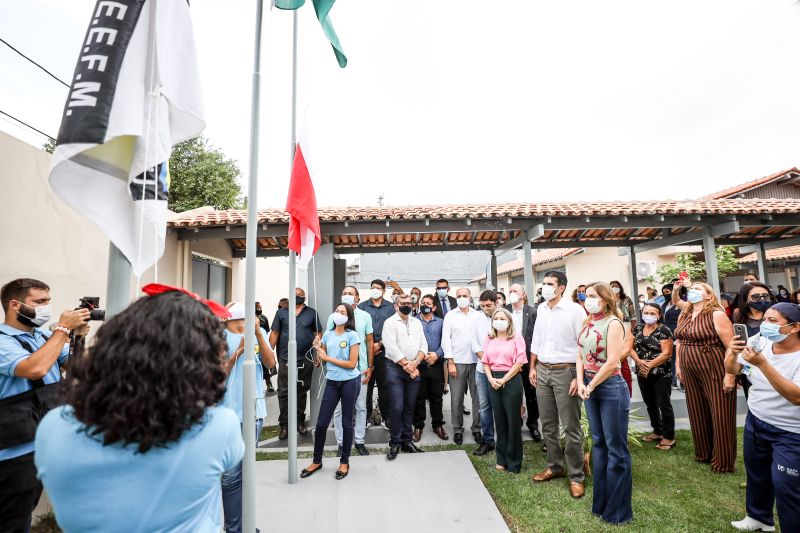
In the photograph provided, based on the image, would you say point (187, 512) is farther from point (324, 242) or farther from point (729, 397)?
point (324, 242)

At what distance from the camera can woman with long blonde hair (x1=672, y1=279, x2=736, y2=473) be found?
13.6 ft

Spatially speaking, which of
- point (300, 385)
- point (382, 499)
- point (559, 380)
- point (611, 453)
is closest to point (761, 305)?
point (559, 380)

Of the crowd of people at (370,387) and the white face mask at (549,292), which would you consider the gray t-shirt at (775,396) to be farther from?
the white face mask at (549,292)

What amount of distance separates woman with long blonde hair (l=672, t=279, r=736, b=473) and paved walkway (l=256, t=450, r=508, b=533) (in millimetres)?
2658

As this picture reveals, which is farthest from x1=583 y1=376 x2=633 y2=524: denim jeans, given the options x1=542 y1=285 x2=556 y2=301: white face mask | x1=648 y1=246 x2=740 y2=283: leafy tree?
x1=648 y1=246 x2=740 y2=283: leafy tree

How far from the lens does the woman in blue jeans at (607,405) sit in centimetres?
329

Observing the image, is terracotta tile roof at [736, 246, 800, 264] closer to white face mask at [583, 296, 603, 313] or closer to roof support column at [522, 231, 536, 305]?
roof support column at [522, 231, 536, 305]

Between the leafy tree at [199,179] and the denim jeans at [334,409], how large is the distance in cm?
1497

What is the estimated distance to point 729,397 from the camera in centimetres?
411

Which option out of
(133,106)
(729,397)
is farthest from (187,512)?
(729,397)

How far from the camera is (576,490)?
3.77m

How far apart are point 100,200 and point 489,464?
4.58 metres

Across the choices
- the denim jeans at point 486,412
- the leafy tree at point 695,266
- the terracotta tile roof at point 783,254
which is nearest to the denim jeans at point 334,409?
the denim jeans at point 486,412

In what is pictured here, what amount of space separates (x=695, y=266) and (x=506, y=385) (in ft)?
49.6
